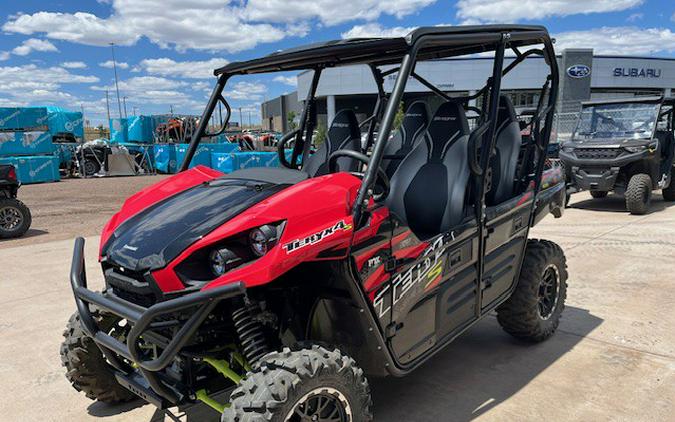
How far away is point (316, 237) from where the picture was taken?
7.16 ft

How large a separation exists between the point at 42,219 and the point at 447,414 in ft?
32.1

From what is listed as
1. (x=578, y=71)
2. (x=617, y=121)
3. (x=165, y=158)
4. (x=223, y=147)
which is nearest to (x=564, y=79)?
(x=578, y=71)

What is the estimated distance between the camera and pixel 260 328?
2291 mm

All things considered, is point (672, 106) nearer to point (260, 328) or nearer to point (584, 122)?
point (584, 122)

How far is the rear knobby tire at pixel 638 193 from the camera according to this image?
867 cm

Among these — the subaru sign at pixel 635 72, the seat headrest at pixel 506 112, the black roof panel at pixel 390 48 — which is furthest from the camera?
the subaru sign at pixel 635 72

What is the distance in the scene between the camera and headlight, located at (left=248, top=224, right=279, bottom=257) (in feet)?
7.08

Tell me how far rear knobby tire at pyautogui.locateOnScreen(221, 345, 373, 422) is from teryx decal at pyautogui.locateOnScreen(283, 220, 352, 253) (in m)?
0.43

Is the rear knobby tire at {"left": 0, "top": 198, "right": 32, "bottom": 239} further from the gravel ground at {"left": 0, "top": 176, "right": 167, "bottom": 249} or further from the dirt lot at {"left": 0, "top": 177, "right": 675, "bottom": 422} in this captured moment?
the dirt lot at {"left": 0, "top": 177, "right": 675, "bottom": 422}

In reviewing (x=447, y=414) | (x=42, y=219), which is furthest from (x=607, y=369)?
(x=42, y=219)

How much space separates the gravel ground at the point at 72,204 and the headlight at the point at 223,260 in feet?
22.8

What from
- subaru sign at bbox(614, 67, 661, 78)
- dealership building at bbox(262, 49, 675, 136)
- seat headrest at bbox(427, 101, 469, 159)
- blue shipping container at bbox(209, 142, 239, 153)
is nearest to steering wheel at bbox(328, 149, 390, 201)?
seat headrest at bbox(427, 101, 469, 159)

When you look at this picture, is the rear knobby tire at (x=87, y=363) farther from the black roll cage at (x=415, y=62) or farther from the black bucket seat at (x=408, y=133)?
the black bucket seat at (x=408, y=133)

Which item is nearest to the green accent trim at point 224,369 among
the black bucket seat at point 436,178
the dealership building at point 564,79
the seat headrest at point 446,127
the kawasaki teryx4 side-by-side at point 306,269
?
the kawasaki teryx4 side-by-side at point 306,269
